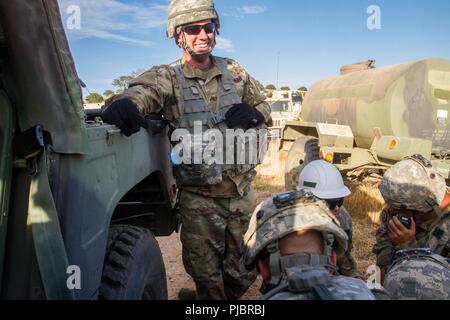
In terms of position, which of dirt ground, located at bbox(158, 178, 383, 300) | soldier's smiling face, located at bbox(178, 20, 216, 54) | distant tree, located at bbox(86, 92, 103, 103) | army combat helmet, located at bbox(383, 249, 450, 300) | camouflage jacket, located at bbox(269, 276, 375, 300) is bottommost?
dirt ground, located at bbox(158, 178, 383, 300)

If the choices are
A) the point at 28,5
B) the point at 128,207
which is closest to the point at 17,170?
the point at 28,5

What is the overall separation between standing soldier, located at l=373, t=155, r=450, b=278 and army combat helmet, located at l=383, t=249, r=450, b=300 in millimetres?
719

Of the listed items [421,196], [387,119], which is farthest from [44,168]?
[387,119]

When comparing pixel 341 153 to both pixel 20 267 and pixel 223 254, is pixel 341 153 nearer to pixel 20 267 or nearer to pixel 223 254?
pixel 223 254

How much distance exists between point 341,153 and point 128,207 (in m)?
4.60

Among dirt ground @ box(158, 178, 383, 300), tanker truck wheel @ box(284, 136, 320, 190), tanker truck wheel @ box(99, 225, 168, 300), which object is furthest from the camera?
tanker truck wheel @ box(284, 136, 320, 190)

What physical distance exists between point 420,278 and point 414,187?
931mm

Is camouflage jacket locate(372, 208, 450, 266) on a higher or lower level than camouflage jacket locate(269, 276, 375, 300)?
lower

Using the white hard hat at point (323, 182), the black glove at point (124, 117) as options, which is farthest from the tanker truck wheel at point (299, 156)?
the black glove at point (124, 117)

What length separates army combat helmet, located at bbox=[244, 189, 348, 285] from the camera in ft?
4.86

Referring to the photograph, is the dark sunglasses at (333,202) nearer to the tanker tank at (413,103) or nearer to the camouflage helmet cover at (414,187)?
the camouflage helmet cover at (414,187)

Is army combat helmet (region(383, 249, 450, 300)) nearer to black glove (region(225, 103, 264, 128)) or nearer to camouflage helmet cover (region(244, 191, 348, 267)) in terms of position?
camouflage helmet cover (region(244, 191, 348, 267))

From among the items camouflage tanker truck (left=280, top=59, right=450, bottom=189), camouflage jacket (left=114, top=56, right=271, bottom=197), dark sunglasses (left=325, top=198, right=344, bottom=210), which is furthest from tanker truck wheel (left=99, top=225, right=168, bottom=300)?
camouflage tanker truck (left=280, top=59, right=450, bottom=189)

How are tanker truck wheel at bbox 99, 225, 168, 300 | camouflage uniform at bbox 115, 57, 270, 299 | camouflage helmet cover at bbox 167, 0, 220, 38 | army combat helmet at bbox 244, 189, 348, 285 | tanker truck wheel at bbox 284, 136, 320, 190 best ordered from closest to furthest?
army combat helmet at bbox 244, 189, 348, 285
tanker truck wheel at bbox 99, 225, 168, 300
camouflage helmet cover at bbox 167, 0, 220, 38
camouflage uniform at bbox 115, 57, 270, 299
tanker truck wheel at bbox 284, 136, 320, 190
